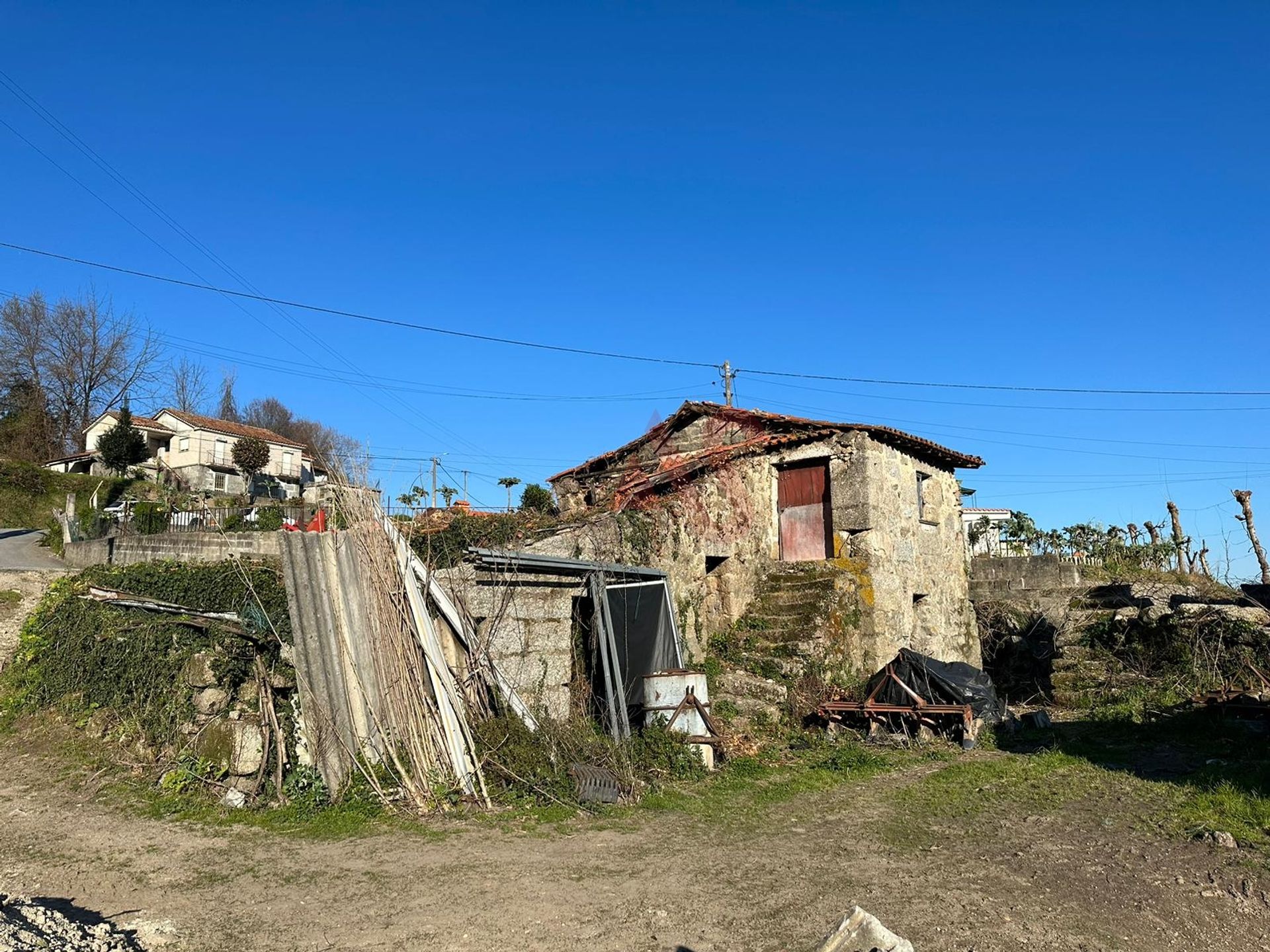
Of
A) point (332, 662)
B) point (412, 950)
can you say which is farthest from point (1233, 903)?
point (332, 662)

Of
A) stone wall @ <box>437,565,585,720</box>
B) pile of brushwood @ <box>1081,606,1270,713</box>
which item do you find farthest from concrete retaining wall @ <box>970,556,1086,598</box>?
stone wall @ <box>437,565,585,720</box>

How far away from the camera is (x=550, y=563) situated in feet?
31.1

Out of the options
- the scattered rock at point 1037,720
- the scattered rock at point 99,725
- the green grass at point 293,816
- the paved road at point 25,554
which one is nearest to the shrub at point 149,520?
the paved road at point 25,554

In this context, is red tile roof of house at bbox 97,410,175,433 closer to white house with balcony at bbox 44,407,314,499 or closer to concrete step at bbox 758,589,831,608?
white house with balcony at bbox 44,407,314,499

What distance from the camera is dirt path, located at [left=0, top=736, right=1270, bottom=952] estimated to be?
4969 mm

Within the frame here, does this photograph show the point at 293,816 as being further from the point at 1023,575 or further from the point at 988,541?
the point at 988,541

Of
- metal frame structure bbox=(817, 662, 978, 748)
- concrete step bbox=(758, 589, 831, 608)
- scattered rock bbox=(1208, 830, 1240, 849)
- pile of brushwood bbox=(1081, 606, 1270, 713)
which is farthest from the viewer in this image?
concrete step bbox=(758, 589, 831, 608)

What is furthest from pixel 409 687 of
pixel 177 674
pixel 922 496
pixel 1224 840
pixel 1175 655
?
pixel 1175 655

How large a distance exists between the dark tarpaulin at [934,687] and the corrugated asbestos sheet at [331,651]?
7.08 m

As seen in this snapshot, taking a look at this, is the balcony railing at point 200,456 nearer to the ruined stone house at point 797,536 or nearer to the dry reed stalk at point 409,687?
the ruined stone house at point 797,536

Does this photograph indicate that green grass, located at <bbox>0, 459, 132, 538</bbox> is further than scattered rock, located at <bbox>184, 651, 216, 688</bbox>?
Yes

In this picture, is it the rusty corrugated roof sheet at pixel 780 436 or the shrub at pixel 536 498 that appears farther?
the shrub at pixel 536 498

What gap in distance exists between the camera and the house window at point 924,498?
1614cm

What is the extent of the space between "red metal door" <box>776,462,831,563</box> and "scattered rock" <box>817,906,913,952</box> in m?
10.8
